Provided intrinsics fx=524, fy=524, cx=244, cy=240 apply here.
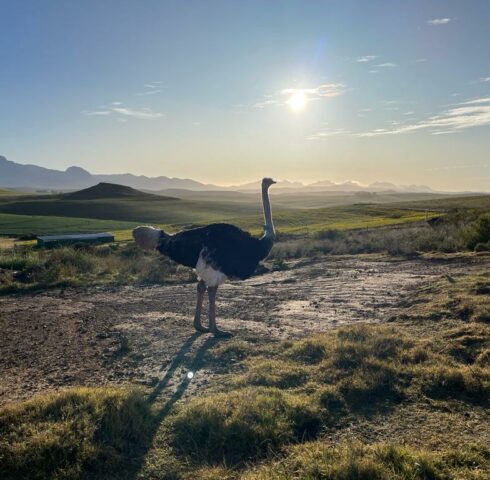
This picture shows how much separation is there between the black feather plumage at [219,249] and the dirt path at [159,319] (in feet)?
4.19

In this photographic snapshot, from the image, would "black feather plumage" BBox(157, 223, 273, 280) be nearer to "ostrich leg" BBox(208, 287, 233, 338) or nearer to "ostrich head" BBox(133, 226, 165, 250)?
"ostrich head" BBox(133, 226, 165, 250)

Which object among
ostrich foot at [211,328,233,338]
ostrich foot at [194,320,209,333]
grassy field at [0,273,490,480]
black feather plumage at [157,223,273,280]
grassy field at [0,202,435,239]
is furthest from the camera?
grassy field at [0,202,435,239]

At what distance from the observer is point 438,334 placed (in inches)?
344

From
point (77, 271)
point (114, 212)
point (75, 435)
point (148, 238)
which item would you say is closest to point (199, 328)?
point (148, 238)

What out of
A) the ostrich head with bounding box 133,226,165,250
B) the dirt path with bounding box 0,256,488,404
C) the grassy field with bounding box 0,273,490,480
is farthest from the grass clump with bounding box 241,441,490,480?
the ostrich head with bounding box 133,226,165,250

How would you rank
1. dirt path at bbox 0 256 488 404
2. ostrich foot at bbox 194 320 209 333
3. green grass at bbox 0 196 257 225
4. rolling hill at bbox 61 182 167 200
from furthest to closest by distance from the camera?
rolling hill at bbox 61 182 167 200
green grass at bbox 0 196 257 225
ostrich foot at bbox 194 320 209 333
dirt path at bbox 0 256 488 404

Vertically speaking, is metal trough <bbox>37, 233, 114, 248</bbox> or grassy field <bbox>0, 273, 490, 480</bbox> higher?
grassy field <bbox>0, 273, 490, 480</bbox>

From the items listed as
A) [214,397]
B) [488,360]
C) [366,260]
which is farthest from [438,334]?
[366,260]

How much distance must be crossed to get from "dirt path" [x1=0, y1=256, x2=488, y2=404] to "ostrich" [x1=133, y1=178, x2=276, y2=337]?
3.44 feet

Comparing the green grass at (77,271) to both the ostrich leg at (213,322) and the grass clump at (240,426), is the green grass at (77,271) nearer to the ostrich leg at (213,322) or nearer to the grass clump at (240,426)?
the ostrich leg at (213,322)

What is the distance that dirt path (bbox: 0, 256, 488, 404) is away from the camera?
302 inches

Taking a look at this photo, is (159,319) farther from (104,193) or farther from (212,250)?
(104,193)

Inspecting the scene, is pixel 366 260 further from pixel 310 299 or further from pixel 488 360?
pixel 488 360

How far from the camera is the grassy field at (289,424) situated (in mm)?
4730
